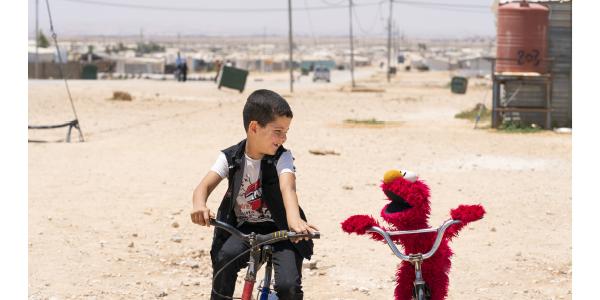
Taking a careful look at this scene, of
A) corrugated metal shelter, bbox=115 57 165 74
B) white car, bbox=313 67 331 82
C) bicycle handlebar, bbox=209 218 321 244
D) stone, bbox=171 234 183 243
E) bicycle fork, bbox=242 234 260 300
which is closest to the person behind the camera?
bicycle handlebar, bbox=209 218 321 244

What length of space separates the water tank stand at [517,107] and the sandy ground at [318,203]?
706mm

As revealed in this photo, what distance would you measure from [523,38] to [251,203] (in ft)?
64.2

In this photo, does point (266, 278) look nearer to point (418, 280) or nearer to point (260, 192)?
point (260, 192)

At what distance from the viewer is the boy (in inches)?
165

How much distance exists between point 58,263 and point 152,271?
0.78 m

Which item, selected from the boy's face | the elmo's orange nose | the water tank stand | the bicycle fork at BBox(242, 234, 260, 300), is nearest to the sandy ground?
the water tank stand

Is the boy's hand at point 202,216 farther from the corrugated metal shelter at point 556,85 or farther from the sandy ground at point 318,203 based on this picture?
the corrugated metal shelter at point 556,85

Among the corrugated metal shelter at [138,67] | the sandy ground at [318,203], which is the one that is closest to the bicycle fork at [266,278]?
the sandy ground at [318,203]

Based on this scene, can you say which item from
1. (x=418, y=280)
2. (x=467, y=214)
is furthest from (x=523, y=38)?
(x=418, y=280)

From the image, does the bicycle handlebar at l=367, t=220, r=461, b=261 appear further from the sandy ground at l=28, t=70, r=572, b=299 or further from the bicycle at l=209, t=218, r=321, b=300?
the sandy ground at l=28, t=70, r=572, b=299

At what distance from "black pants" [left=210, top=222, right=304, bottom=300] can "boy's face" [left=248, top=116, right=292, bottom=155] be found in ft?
1.26

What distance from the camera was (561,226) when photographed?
32.5 feet

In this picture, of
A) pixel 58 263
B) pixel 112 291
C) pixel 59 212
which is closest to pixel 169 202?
pixel 59 212

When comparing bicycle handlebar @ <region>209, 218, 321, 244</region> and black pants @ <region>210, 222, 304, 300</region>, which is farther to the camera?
black pants @ <region>210, 222, 304, 300</region>
